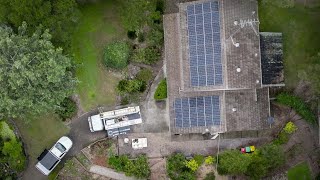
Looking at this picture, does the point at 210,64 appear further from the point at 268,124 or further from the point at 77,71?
the point at 77,71

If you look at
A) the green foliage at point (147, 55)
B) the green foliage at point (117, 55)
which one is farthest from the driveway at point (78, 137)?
the green foliage at point (147, 55)

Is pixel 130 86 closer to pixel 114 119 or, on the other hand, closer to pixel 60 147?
pixel 114 119

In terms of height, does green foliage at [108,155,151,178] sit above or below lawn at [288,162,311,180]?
above

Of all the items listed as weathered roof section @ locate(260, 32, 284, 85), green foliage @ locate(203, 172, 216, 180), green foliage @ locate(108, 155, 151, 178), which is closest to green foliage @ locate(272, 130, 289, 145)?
weathered roof section @ locate(260, 32, 284, 85)

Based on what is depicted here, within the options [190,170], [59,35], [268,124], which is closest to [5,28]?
[59,35]

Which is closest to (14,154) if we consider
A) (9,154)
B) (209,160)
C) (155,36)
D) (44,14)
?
(9,154)

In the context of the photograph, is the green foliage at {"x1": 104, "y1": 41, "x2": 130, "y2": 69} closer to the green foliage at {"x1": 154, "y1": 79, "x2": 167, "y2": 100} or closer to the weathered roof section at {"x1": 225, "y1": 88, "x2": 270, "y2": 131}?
the green foliage at {"x1": 154, "y1": 79, "x2": 167, "y2": 100}
